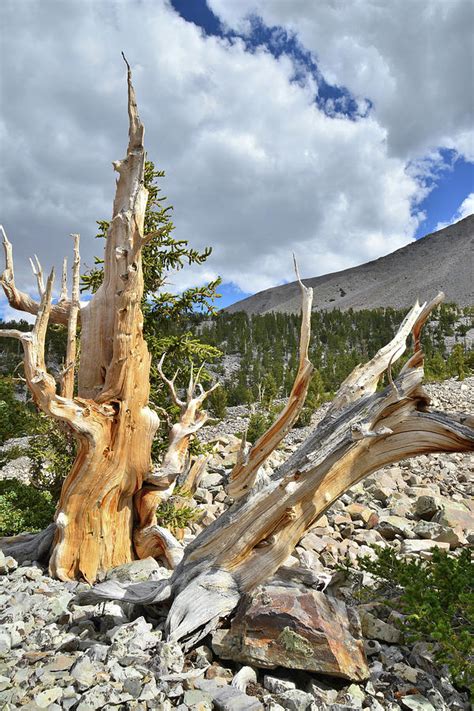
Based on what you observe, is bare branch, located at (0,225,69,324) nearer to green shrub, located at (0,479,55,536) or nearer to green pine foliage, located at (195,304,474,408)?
green shrub, located at (0,479,55,536)

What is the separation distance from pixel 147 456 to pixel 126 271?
6.41ft

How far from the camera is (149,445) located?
4801 millimetres

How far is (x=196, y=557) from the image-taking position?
3504 millimetres

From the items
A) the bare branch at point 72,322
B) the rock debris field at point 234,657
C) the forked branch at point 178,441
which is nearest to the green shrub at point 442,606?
the rock debris field at point 234,657

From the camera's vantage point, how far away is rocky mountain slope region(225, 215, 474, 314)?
72.2 meters

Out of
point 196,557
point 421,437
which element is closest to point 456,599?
point 421,437

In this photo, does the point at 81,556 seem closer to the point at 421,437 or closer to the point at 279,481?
the point at 279,481

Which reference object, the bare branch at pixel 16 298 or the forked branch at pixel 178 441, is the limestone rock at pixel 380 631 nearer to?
the forked branch at pixel 178 441

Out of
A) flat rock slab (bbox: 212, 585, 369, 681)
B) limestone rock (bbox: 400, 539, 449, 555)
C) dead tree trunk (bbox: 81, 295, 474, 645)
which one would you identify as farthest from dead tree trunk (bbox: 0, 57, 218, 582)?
limestone rock (bbox: 400, 539, 449, 555)

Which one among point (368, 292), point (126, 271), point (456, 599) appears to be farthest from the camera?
point (368, 292)

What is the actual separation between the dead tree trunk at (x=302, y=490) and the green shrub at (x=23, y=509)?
2721mm

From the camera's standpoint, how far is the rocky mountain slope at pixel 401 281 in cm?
7225

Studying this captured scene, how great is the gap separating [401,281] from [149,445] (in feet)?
281

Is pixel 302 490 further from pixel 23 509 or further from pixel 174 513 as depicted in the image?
pixel 23 509
